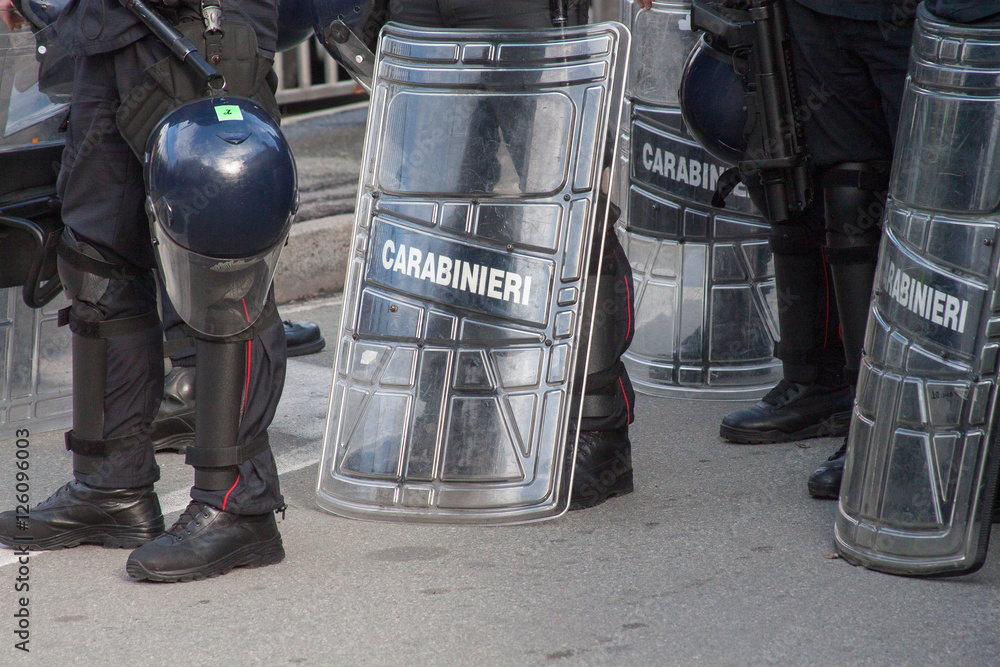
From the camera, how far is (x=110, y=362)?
9.14ft

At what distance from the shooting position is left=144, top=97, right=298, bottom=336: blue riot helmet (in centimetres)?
245

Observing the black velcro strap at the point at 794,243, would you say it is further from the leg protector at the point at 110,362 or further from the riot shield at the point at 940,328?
the leg protector at the point at 110,362

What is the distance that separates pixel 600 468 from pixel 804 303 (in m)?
0.90

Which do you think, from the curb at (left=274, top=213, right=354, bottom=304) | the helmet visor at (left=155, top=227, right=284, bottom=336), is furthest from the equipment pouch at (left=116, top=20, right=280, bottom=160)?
the curb at (left=274, top=213, right=354, bottom=304)

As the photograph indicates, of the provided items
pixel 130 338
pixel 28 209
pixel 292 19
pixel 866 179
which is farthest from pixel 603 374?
pixel 292 19

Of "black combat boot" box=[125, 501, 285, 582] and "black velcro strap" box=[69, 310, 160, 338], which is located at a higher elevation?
"black velcro strap" box=[69, 310, 160, 338]

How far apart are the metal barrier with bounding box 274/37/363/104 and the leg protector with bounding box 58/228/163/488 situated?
5.46 metres

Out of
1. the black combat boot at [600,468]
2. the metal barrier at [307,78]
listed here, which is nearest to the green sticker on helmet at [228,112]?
the black combat boot at [600,468]

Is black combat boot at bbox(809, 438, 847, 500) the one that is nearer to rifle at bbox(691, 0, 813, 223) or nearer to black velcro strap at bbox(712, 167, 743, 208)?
rifle at bbox(691, 0, 813, 223)

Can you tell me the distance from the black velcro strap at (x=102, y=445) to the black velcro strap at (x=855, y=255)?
1.84 meters

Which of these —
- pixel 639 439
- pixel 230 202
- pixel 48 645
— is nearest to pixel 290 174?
pixel 230 202

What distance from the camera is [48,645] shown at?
7.88ft

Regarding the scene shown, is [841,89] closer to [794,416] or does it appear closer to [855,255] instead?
[855,255]
